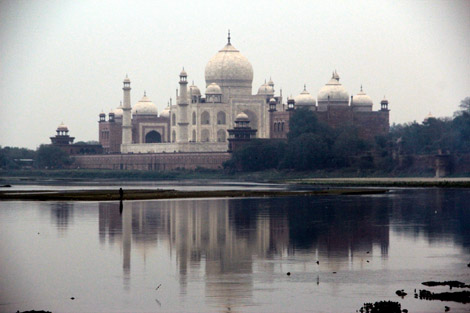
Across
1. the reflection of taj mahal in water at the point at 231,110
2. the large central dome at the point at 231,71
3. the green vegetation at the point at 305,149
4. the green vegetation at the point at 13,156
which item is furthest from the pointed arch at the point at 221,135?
the green vegetation at the point at 13,156

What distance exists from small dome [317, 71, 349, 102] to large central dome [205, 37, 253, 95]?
8169 millimetres

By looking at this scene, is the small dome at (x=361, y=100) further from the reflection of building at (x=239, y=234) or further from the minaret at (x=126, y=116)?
the reflection of building at (x=239, y=234)

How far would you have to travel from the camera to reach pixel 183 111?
111 m

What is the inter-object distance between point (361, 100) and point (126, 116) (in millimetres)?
26401

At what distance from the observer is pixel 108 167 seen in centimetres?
11831

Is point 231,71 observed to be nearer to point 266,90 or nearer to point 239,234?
point 266,90

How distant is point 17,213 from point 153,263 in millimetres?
19794

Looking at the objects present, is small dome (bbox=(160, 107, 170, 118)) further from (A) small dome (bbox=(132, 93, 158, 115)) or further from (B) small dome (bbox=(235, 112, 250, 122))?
(B) small dome (bbox=(235, 112, 250, 122))

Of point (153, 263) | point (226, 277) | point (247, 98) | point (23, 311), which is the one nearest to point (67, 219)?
point (153, 263)

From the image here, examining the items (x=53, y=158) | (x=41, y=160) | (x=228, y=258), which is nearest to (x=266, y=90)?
(x=53, y=158)

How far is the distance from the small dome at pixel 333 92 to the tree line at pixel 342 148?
12061 mm

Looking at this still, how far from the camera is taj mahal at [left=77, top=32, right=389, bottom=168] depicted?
11250 centimetres

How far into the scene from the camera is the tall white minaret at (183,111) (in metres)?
111

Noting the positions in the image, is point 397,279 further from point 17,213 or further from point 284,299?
point 17,213
